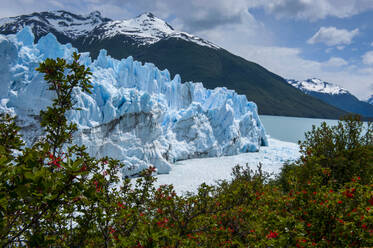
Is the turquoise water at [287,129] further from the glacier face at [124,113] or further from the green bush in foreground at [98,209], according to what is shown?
the green bush in foreground at [98,209]

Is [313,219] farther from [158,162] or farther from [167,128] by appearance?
[167,128]

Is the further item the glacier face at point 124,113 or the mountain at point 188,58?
the mountain at point 188,58

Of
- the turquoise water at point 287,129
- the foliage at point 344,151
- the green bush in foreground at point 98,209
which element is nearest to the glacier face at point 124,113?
the green bush in foreground at point 98,209

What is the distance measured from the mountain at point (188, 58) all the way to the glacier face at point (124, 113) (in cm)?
12030

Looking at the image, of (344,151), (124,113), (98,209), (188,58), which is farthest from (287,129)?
(188,58)

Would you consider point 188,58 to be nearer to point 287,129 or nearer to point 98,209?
point 287,129

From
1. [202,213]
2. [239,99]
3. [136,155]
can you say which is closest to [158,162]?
[136,155]

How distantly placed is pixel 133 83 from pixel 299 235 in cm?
2881

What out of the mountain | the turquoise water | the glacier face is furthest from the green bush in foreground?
the mountain

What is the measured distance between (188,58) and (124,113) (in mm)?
165853

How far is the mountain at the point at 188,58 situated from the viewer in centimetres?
15738

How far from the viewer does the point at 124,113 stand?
845 inches

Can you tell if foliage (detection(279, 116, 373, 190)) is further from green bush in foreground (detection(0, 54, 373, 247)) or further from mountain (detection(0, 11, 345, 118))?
mountain (detection(0, 11, 345, 118))

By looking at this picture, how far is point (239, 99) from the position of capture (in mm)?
40594
